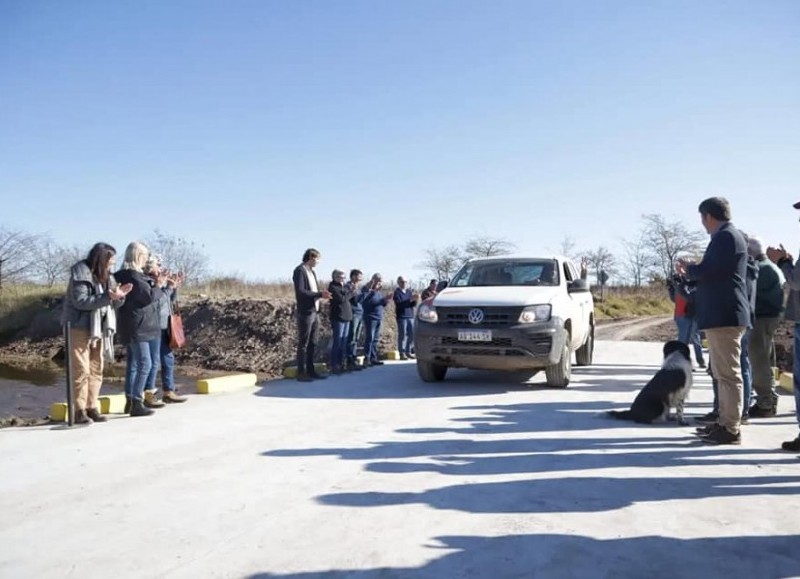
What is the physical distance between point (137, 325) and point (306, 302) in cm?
285

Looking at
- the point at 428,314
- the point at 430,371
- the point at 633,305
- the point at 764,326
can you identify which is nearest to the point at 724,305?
the point at 764,326

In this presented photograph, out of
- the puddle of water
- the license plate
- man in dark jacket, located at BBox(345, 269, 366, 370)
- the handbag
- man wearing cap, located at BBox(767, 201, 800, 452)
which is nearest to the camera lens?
man wearing cap, located at BBox(767, 201, 800, 452)

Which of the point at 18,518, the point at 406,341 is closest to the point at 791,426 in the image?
the point at 18,518

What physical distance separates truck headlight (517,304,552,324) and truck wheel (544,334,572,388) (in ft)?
1.91

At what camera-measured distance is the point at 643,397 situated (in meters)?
5.95

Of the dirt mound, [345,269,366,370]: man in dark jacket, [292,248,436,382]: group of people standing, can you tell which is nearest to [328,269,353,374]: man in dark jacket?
[292,248,436,382]: group of people standing

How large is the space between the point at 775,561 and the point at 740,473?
161 cm

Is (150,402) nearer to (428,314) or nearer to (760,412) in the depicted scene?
(428,314)

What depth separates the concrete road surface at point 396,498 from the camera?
279cm

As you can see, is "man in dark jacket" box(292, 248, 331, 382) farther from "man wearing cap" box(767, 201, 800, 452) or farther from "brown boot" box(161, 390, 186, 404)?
"man wearing cap" box(767, 201, 800, 452)

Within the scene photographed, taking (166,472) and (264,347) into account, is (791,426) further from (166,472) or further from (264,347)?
(264,347)

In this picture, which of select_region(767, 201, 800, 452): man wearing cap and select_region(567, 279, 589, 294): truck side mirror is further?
select_region(567, 279, 589, 294): truck side mirror

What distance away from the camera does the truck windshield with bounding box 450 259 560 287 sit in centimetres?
879

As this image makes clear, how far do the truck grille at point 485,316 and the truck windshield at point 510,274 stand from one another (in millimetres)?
1227
